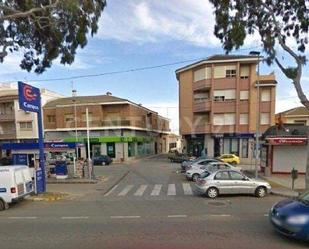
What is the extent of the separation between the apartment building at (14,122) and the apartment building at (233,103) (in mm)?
25448

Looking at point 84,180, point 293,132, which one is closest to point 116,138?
point 84,180

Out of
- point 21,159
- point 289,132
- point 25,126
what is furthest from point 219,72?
point 25,126

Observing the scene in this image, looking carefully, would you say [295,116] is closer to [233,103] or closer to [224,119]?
[233,103]

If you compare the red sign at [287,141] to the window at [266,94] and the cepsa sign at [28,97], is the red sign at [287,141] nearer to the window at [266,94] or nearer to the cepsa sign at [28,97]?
the cepsa sign at [28,97]

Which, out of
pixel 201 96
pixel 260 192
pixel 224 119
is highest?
pixel 201 96

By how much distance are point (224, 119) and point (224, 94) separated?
10.9 ft

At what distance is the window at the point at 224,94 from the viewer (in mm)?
42500

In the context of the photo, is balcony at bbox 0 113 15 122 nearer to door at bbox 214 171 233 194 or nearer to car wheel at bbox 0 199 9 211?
car wheel at bbox 0 199 9 211

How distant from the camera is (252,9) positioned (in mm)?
15672

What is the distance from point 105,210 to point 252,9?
1161 centimetres

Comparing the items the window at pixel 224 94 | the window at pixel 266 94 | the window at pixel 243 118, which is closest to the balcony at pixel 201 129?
the window at pixel 224 94

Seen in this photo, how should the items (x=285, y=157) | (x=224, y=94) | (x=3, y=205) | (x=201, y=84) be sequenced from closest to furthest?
1. (x=3, y=205)
2. (x=285, y=157)
3. (x=224, y=94)
4. (x=201, y=84)

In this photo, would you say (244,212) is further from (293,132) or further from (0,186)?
(293,132)

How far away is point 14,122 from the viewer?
49.4 meters
